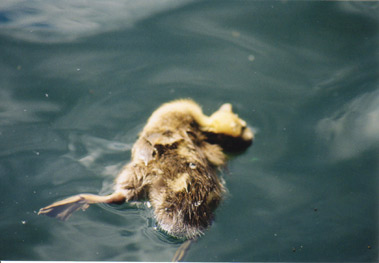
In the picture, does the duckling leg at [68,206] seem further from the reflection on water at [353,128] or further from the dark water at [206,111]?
the reflection on water at [353,128]

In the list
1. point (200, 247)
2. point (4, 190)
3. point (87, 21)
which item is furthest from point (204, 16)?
point (4, 190)

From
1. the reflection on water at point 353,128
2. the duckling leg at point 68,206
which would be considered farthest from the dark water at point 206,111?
the duckling leg at point 68,206

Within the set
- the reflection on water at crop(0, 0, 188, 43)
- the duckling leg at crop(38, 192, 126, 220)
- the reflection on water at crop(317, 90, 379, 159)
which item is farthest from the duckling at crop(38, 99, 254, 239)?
the reflection on water at crop(0, 0, 188, 43)

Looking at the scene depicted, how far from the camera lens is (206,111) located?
340 centimetres

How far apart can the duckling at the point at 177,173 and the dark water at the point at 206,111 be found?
311 mm

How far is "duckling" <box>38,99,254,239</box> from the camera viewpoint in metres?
2.47

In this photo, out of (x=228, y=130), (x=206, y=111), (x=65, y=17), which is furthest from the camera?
(x=65, y=17)

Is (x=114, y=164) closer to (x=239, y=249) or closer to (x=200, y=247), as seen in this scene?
(x=200, y=247)

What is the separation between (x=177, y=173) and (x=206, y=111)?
3.56 feet

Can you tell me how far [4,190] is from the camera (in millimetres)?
3020

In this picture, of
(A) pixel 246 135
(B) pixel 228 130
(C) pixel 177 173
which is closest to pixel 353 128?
(A) pixel 246 135

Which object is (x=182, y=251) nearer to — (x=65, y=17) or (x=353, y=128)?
(x=353, y=128)

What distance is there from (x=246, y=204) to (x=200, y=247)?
1.88 ft

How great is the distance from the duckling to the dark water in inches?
12.2
